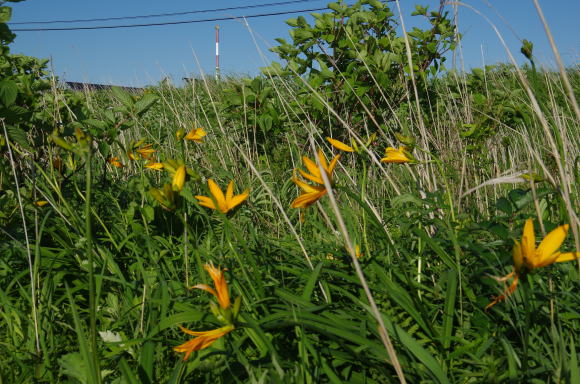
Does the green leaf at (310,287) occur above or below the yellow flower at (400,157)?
below

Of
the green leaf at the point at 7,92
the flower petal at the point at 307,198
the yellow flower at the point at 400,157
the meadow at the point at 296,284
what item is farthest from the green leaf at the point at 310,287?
the green leaf at the point at 7,92

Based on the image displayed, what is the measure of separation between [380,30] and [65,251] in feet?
7.03

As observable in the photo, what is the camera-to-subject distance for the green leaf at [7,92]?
1341 mm

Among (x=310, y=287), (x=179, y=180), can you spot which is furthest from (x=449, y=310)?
(x=179, y=180)

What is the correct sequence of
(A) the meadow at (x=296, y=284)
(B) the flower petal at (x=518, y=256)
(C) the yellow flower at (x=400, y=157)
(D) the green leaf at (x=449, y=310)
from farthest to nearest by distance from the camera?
(C) the yellow flower at (x=400, y=157)
(D) the green leaf at (x=449, y=310)
(A) the meadow at (x=296, y=284)
(B) the flower petal at (x=518, y=256)

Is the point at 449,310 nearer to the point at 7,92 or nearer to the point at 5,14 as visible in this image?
the point at 7,92

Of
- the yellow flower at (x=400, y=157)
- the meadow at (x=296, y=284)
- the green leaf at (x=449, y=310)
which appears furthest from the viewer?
the yellow flower at (x=400, y=157)

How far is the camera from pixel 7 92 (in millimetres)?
1346

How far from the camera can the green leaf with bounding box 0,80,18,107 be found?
4.40ft

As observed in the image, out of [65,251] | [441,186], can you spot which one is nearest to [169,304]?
[65,251]

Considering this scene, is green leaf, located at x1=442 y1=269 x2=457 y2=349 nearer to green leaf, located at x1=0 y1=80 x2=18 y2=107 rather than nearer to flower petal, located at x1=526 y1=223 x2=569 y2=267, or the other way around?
flower petal, located at x1=526 y1=223 x2=569 y2=267

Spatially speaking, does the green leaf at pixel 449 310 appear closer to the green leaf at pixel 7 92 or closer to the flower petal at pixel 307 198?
the flower petal at pixel 307 198

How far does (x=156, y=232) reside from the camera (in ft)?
5.26

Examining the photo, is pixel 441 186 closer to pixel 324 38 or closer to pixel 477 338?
pixel 477 338
